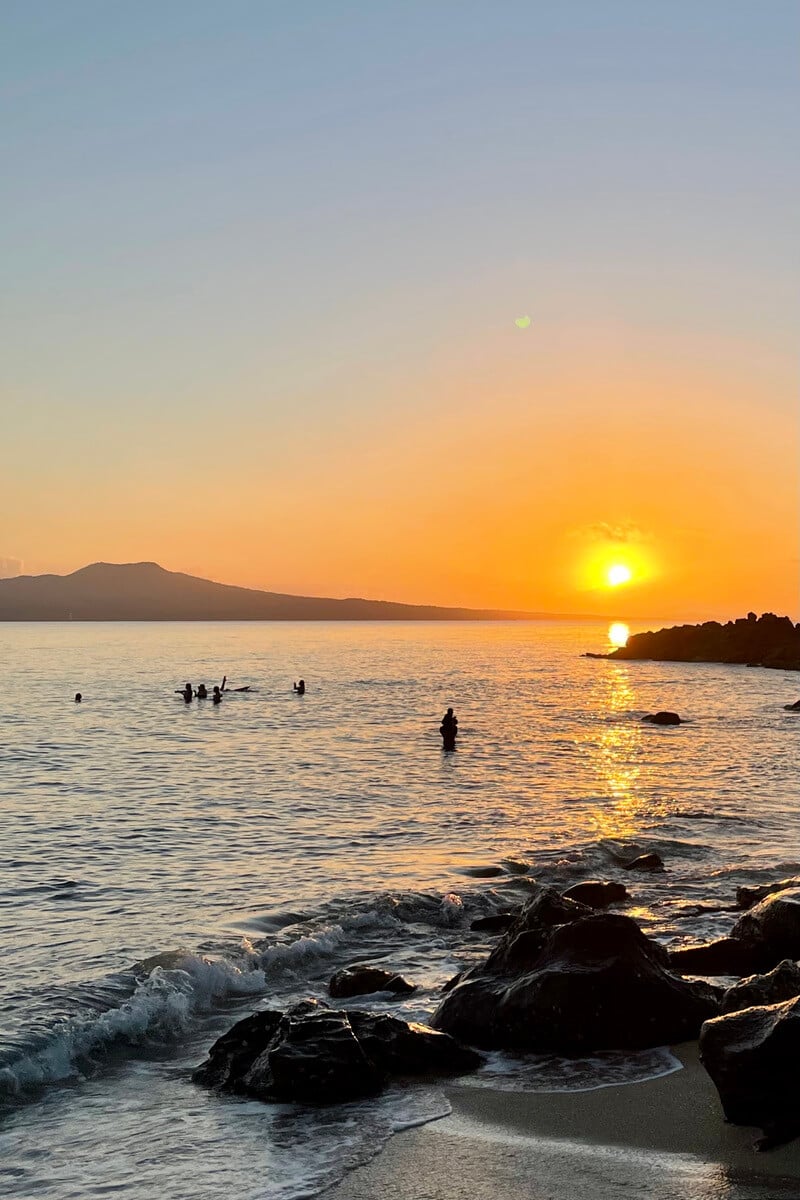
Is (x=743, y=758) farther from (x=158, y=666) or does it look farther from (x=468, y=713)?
(x=158, y=666)

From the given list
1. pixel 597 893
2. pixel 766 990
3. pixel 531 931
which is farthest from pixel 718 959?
pixel 597 893

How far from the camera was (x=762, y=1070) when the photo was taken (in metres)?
7.55

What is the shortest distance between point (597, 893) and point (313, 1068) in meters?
8.87

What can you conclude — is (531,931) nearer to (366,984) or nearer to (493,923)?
(366,984)

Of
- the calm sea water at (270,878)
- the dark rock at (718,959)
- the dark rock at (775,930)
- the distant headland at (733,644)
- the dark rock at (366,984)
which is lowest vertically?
the calm sea water at (270,878)

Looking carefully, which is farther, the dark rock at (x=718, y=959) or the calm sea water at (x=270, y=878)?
the dark rock at (x=718, y=959)

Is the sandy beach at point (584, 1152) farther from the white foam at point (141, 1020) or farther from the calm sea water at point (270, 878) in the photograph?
the white foam at point (141, 1020)

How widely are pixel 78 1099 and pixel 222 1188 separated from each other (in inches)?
112

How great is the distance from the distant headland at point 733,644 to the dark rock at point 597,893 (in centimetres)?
10300

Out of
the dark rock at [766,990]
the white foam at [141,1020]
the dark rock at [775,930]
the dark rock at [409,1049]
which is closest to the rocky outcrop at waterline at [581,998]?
the dark rock at [409,1049]

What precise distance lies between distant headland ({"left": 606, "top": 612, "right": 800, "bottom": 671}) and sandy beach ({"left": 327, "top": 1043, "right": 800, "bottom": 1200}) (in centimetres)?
11191

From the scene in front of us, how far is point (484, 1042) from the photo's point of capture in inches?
396

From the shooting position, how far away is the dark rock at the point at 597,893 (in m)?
16.6

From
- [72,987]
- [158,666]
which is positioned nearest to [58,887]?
[72,987]
